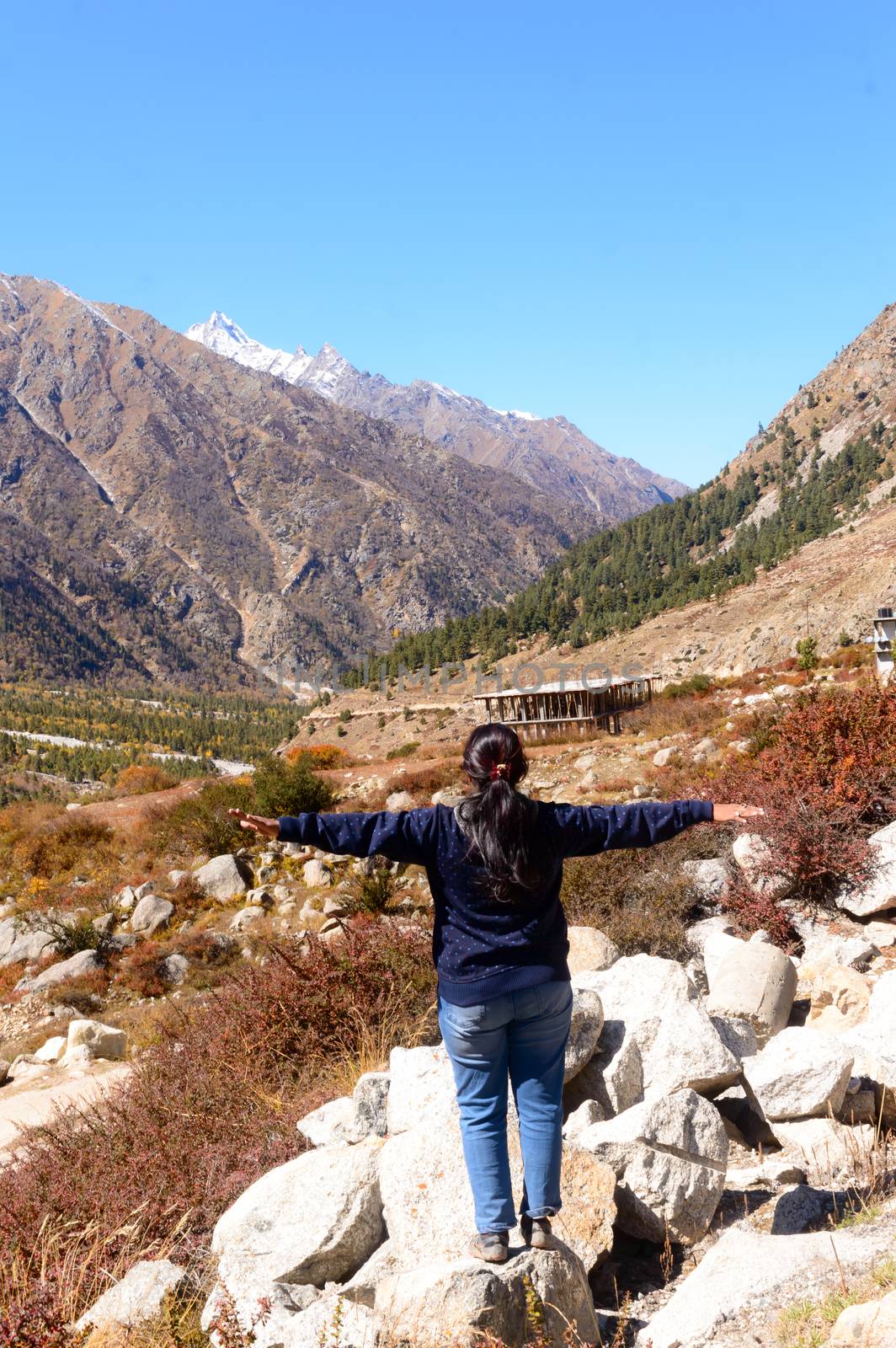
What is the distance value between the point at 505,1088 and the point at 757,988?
2727 mm

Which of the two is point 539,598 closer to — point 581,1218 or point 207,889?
point 207,889

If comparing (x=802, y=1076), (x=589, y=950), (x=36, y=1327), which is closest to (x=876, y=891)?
(x=589, y=950)

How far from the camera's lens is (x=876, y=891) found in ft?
23.0

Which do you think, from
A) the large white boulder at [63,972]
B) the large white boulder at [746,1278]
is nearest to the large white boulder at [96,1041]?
the large white boulder at [63,972]

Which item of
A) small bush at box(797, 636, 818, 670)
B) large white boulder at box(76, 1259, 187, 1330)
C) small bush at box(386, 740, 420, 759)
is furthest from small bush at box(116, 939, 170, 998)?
small bush at box(797, 636, 818, 670)

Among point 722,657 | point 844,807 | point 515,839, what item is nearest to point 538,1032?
point 515,839

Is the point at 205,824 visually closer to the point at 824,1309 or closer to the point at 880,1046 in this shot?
the point at 880,1046

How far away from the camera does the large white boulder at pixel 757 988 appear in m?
5.38

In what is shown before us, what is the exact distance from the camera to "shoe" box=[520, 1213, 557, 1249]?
3209 mm

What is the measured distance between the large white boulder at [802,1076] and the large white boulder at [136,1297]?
272 cm

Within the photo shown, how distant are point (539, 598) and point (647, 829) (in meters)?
83.7

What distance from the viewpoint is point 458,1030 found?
321 centimetres

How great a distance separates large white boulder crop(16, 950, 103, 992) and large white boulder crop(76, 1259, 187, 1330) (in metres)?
9.98

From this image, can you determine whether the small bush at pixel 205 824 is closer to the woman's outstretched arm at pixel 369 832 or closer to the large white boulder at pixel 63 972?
the large white boulder at pixel 63 972
